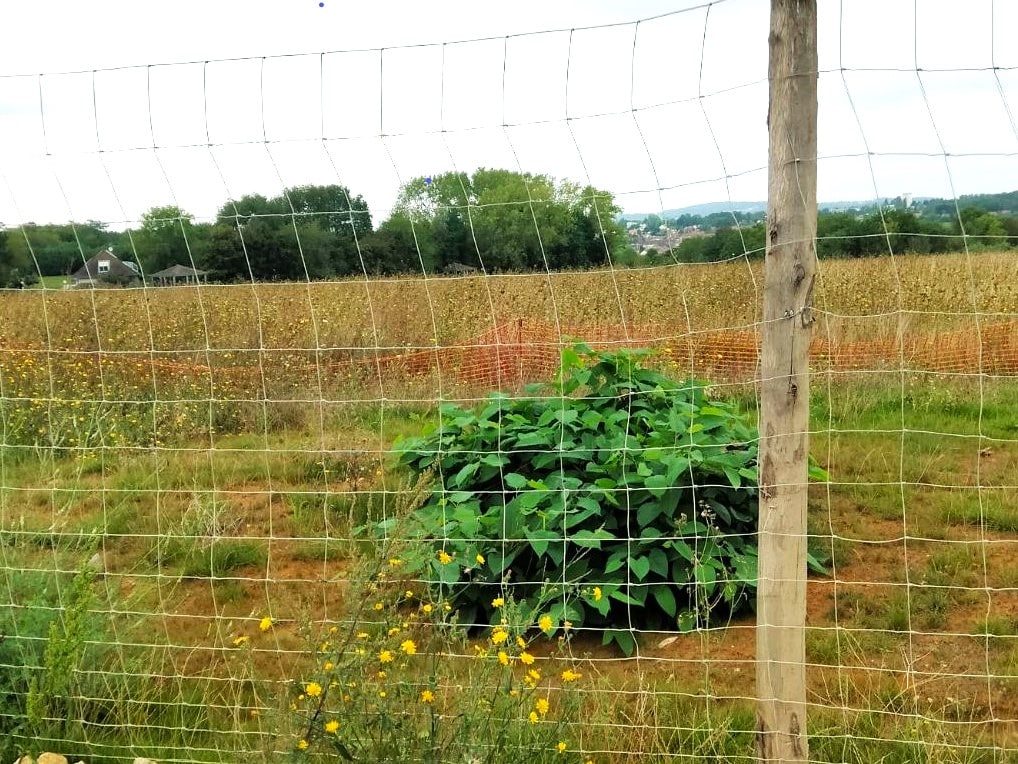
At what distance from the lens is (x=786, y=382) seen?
9.53 feet

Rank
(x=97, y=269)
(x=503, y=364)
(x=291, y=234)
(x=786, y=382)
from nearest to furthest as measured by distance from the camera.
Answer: (x=786, y=382) → (x=291, y=234) → (x=97, y=269) → (x=503, y=364)

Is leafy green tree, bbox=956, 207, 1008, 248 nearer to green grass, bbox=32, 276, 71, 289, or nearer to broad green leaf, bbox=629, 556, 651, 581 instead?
broad green leaf, bbox=629, 556, 651, 581

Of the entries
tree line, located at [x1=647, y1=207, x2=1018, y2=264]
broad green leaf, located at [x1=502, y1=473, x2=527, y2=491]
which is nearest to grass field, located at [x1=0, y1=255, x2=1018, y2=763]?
tree line, located at [x1=647, y1=207, x2=1018, y2=264]

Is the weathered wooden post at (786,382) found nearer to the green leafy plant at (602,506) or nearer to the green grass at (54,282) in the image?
the green leafy plant at (602,506)

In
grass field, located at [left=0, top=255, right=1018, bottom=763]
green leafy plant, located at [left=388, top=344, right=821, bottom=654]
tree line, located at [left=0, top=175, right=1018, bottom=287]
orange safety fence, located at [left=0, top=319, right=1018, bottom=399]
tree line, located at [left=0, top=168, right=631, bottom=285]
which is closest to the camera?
grass field, located at [left=0, top=255, right=1018, bottom=763]

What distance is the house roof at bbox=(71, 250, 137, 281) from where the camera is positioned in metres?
4.08

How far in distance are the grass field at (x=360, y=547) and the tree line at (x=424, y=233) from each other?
0.73 ft

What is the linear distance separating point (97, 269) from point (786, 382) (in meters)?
2.96

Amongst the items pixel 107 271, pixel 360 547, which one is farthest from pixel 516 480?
pixel 107 271

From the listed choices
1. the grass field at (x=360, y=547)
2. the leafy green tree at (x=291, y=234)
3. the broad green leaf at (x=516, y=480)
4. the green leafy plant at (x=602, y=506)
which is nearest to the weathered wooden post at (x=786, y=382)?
the grass field at (x=360, y=547)

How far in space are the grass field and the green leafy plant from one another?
0.78ft

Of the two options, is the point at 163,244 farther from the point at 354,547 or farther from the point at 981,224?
the point at 981,224

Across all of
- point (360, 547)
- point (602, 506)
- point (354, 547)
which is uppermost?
point (354, 547)

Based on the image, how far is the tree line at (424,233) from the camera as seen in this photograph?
357 centimetres
